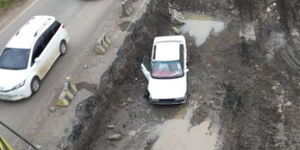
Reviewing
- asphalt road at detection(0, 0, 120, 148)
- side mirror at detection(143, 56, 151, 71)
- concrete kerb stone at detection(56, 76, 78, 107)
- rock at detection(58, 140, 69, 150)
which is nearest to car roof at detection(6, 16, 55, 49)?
asphalt road at detection(0, 0, 120, 148)

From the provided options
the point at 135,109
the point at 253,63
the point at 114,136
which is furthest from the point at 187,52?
the point at 114,136

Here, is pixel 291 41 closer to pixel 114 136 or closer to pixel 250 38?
pixel 250 38

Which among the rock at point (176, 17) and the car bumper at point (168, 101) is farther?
the rock at point (176, 17)

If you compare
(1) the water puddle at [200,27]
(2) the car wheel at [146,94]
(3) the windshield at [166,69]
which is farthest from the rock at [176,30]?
(2) the car wheel at [146,94]

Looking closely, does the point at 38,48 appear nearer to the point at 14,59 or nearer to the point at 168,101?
the point at 14,59

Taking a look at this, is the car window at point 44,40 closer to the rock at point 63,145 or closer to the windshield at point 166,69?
the rock at point 63,145
